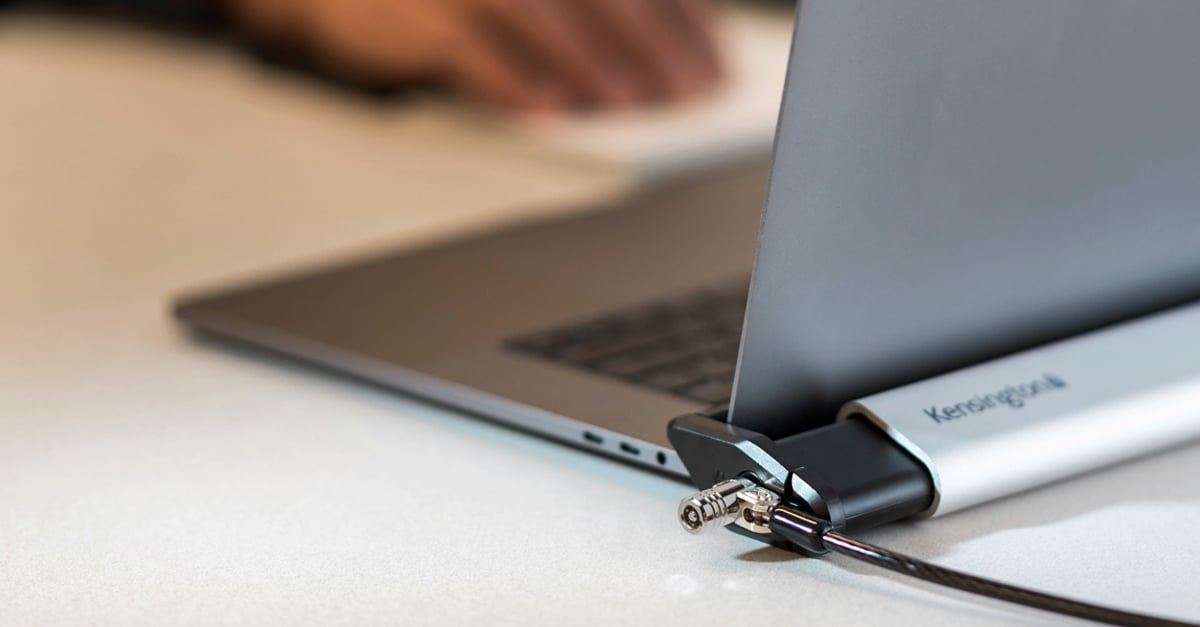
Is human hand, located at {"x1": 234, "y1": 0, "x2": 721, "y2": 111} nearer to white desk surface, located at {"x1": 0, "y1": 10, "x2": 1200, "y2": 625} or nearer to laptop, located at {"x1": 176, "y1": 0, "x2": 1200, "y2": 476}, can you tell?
white desk surface, located at {"x1": 0, "y1": 10, "x2": 1200, "y2": 625}

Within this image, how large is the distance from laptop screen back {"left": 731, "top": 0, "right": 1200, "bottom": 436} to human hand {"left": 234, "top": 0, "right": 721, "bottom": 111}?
75 centimetres

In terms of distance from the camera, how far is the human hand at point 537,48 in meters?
1.26

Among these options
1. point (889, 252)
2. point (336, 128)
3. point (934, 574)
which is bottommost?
point (934, 574)

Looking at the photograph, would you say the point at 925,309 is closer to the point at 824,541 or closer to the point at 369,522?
the point at 824,541

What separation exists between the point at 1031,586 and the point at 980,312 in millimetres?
107

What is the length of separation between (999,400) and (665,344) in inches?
6.6

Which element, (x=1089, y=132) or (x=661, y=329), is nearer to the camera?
(x=1089, y=132)

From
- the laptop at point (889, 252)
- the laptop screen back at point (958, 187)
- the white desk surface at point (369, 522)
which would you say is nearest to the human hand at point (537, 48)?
the white desk surface at point (369, 522)

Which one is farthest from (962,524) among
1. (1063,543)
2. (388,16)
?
(388,16)

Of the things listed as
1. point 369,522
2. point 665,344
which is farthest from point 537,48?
point 369,522

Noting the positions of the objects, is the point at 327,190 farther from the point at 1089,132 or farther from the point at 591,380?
the point at 1089,132

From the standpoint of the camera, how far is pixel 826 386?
1.60 ft

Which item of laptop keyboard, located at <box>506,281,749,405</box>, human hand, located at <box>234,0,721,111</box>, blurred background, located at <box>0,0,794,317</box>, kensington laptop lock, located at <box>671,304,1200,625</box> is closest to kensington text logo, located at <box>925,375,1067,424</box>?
kensington laptop lock, located at <box>671,304,1200,625</box>

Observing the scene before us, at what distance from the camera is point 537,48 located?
49.7 inches
